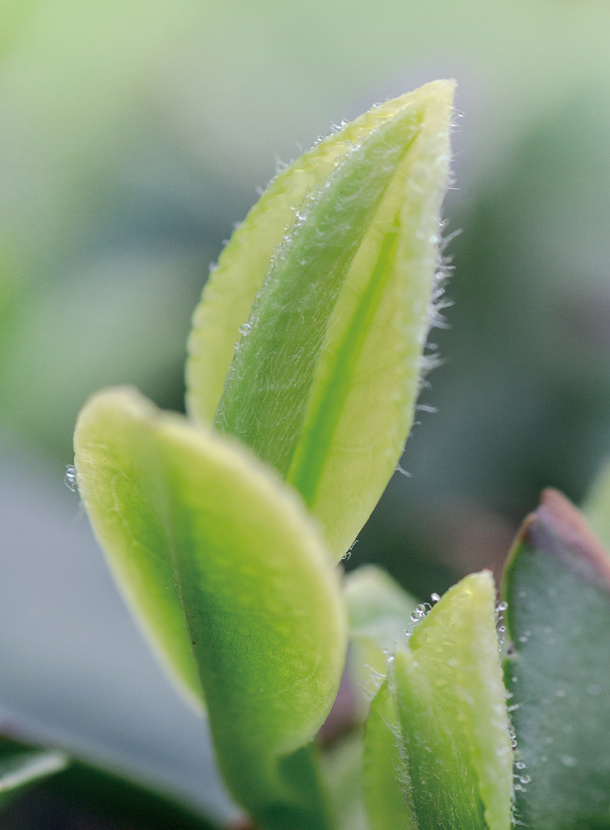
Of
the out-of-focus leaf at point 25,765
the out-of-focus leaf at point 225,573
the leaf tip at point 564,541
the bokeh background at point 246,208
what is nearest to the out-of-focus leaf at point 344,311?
the out-of-focus leaf at point 225,573

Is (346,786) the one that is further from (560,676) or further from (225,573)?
(225,573)

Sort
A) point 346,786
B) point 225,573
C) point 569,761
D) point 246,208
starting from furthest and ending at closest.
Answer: point 246,208
point 346,786
point 569,761
point 225,573

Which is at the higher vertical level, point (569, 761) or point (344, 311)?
point (344, 311)

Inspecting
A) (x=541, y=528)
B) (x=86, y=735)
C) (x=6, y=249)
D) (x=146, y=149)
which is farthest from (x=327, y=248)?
(x=146, y=149)

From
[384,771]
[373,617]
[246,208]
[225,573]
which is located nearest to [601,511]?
[373,617]

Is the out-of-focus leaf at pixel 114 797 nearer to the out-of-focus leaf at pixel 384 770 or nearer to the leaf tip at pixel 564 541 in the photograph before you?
the out-of-focus leaf at pixel 384 770

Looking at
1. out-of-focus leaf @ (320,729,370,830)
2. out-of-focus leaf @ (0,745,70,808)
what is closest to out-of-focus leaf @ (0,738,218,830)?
out-of-focus leaf @ (0,745,70,808)
